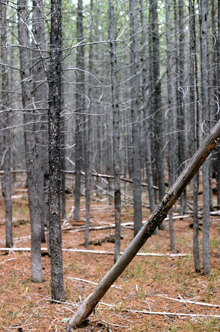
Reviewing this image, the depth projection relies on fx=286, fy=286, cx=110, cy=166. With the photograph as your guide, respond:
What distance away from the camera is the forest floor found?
475 cm

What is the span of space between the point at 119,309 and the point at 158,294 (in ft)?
3.80

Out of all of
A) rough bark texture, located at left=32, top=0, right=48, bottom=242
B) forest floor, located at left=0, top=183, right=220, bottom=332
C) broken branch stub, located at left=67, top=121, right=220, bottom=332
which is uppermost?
rough bark texture, located at left=32, top=0, right=48, bottom=242

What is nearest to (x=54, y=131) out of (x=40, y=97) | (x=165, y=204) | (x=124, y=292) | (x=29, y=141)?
(x=29, y=141)

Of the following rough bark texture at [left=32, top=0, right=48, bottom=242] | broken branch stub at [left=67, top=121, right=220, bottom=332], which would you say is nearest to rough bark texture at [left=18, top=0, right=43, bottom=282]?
rough bark texture at [left=32, top=0, right=48, bottom=242]

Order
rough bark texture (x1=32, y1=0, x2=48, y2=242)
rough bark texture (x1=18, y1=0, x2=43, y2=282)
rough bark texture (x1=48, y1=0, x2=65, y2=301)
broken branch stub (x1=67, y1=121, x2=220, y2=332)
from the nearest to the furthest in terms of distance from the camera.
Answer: broken branch stub (x1=67, y1=121, x2=220, y2=332) → rough bark texture (x1=48, y1=0, x2=65, y2=301) → rough bark texture (x1=18, y1=0, x2=43, y2=282) → rough bark texture (x1=32, y1=0, x2=48, y2=242)

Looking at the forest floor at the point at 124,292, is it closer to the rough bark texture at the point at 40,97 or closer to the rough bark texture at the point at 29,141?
the rough bark texture at the point at 29,141

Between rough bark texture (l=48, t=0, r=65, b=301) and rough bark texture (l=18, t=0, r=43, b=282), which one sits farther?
rough bark texture (l=18, t=0, r=43, b=282)

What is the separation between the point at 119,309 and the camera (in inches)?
208

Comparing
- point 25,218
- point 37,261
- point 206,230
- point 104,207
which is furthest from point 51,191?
point 104,207

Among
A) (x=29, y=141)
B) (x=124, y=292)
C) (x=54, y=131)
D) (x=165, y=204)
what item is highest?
(x=54, y=131)

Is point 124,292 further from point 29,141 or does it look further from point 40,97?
point 40,97

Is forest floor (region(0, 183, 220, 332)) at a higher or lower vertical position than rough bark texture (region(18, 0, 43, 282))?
lower

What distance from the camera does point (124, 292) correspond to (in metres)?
6.25

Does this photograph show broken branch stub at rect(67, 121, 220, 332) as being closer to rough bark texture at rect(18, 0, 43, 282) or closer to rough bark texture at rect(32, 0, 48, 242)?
rough bark texture at rect(18, 0, 43, 282)
